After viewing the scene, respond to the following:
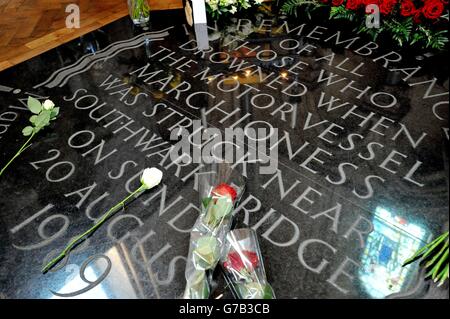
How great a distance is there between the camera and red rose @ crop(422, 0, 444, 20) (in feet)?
6.57

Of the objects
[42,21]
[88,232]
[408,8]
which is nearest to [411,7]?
[408,8]

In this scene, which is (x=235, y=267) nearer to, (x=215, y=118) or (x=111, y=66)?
(x=215, y=118)

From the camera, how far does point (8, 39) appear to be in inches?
113

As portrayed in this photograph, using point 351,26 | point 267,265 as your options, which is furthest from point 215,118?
point 351,26

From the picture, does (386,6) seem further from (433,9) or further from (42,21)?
(42,21)

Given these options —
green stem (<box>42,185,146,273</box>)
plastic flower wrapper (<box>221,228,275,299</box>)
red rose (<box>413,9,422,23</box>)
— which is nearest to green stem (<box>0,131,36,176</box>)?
green stem (<box>42,185,146,273</box>)

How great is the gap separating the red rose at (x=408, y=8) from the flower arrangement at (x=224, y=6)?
0.99 m

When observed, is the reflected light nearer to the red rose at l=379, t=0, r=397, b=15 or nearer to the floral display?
the floral display

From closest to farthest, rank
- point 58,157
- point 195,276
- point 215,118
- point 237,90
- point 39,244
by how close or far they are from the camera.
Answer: point 195,276, point 39,244, point 58,157, point 215,118, point 237,90

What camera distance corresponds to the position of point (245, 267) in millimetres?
1107

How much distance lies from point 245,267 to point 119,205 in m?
0.58

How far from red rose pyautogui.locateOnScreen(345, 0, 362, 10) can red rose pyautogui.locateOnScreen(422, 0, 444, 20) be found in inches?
15.2

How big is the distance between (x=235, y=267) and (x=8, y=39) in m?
2.76

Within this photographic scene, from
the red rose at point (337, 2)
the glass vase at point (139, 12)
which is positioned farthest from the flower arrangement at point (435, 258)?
the glass vase at point (139, 12)
